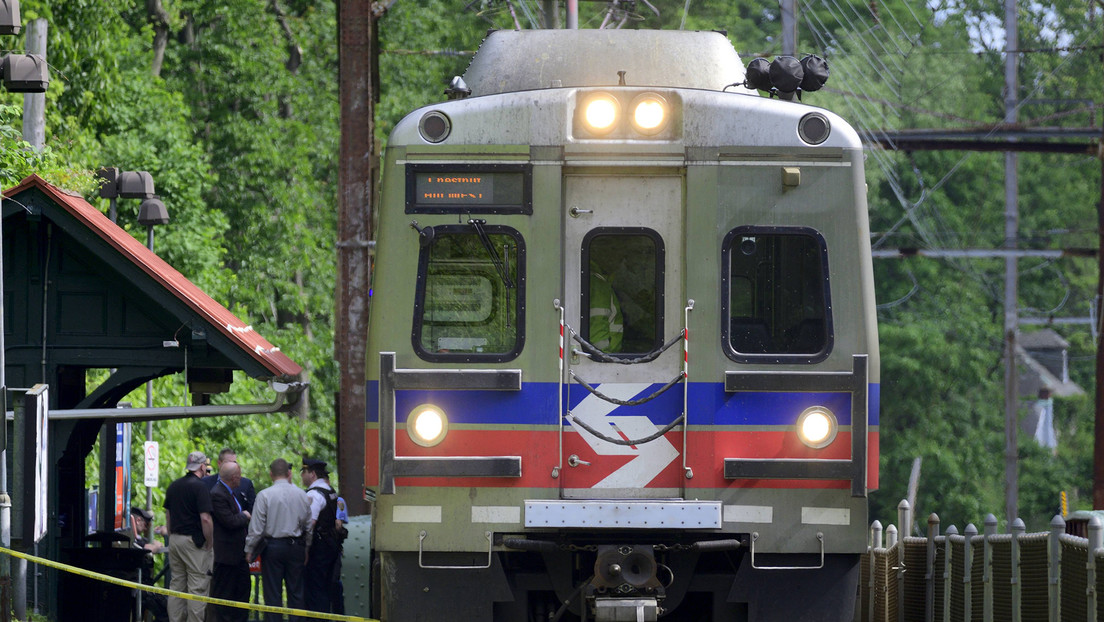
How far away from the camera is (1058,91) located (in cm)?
5153

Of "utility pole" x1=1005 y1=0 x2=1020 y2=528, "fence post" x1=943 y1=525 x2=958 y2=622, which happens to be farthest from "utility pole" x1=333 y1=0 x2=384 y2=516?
"utility pole" x1=1005 y1=0 x2=1020 y2=528

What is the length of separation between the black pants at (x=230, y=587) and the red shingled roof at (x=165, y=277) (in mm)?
1813

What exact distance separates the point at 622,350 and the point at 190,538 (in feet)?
20.0

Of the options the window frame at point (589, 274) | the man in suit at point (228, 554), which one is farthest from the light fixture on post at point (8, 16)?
the window frame at point (589, 274)

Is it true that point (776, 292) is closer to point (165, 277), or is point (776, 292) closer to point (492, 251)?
point (492, 251)

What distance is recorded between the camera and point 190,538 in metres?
13.6

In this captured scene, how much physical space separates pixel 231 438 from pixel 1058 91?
32178 millimetres

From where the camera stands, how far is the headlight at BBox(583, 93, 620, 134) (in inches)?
344

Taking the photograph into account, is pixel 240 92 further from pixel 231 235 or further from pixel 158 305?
pixel 158 305

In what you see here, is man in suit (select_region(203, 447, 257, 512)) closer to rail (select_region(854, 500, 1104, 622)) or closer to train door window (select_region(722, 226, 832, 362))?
rail (select_region(854, 500, 1104, 622))

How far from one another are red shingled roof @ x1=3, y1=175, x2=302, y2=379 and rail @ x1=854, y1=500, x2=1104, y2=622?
15.7 ft

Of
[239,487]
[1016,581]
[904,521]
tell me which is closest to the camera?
[1016,581]

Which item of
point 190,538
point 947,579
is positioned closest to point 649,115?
point 947,579

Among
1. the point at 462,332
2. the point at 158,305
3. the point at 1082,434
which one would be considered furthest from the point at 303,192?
the point at 1082,434
